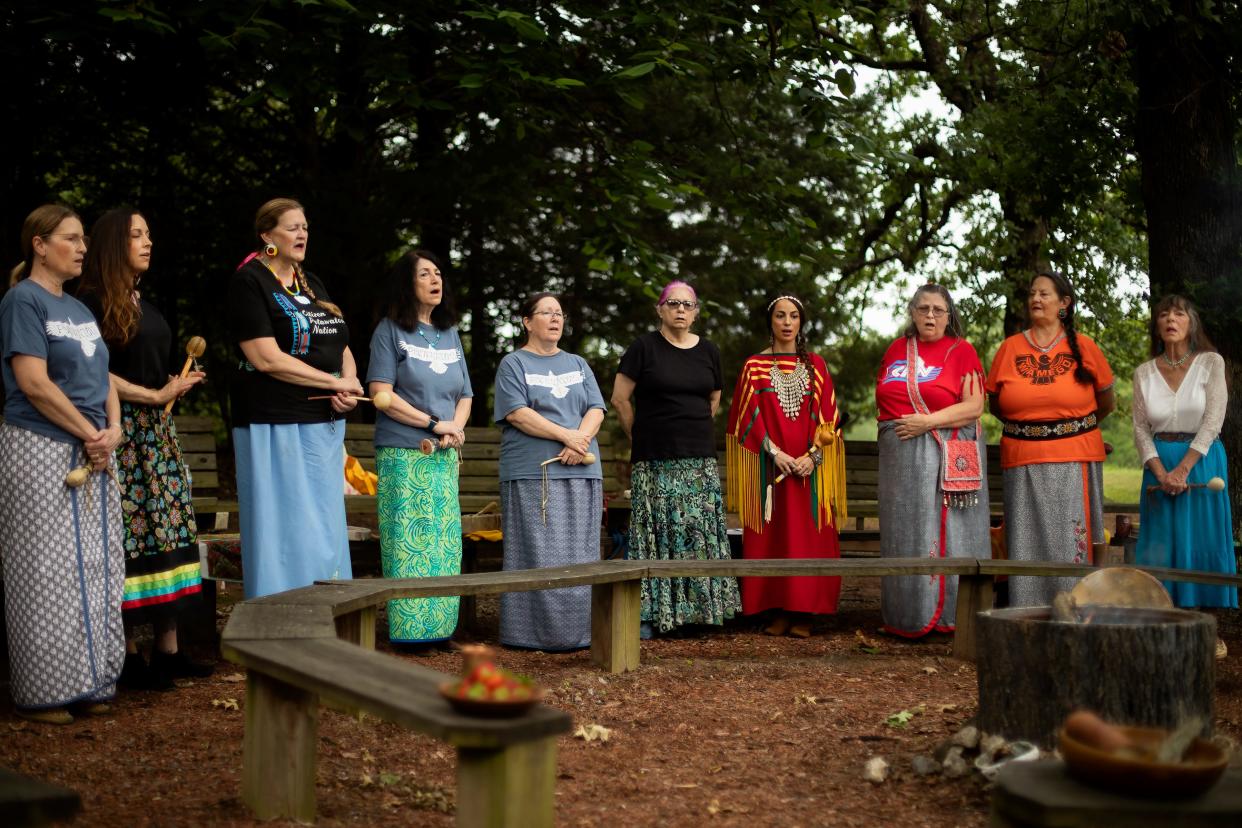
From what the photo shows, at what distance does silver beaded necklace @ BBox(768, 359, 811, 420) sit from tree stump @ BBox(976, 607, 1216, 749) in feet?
10.2

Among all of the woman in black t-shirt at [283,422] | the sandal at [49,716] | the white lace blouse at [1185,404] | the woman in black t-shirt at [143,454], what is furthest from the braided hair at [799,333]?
the sandal at [49,716]

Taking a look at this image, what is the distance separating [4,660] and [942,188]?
13.0 meters

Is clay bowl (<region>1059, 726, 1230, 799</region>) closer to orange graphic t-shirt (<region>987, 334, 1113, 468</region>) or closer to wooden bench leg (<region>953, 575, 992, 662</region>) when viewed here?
wooden bench leg (<region>953, 575, 992, 662</region>)

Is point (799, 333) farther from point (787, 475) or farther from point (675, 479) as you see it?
point (675, 479)

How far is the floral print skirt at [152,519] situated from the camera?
543cm

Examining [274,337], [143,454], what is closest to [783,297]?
[274,337]

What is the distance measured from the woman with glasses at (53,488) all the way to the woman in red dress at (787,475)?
11.4 ft

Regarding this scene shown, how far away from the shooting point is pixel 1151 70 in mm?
7664

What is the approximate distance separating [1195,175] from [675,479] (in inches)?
138

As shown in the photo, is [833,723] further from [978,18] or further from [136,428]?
[978,18]

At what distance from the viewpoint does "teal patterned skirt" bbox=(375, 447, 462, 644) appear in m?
6.32

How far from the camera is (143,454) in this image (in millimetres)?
5516

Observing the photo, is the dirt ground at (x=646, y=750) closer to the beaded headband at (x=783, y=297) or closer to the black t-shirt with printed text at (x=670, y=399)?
the black t-shirt with printed text at (x=670, y=399)

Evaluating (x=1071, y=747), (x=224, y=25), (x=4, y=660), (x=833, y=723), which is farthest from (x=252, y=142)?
(x=1071, y=747)
